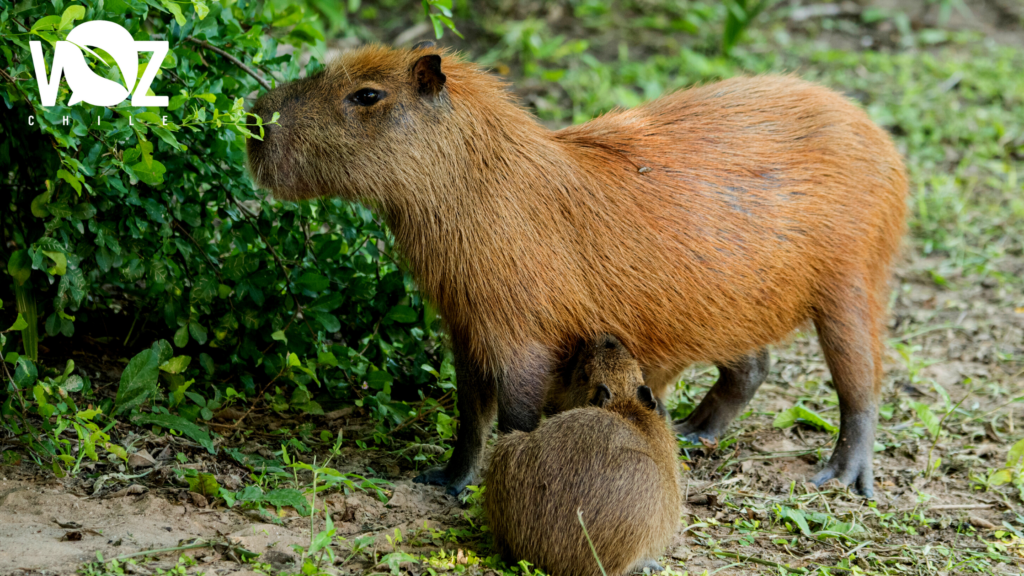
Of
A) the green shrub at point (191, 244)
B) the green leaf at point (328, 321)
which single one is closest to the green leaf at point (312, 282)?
the green shrub at point (191, 244)

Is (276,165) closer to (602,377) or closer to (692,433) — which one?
(602,377)

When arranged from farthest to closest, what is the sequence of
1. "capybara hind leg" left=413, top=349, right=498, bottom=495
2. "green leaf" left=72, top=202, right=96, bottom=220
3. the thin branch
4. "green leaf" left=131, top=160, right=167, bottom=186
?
"capybara hind leg" left=413, top=349, right=498, bottom=495, the thin branch, "green leaf" left=72, top=202, right=96, bottom=220, "green leaf" left=131, top=160, right=167, bottom=186

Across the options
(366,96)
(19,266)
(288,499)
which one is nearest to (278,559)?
(288,499)

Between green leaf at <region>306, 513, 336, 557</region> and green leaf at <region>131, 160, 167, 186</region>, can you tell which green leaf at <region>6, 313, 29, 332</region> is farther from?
green leaf at <region>306, 513, 336, 557</region>

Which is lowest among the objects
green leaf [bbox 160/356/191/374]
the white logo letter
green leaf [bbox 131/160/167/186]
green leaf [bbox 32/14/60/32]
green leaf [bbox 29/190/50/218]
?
green leaf [bbox 160/356/191/374]

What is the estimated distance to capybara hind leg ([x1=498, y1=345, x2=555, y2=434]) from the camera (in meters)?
3.92

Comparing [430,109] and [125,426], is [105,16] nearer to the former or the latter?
[430,109]

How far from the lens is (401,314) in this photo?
457cm

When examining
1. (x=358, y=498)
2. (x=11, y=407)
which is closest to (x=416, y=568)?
(x=358, y=498)

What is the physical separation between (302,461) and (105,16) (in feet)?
6.19

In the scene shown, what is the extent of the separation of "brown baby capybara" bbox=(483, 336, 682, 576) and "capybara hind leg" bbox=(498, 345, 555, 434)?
1.14ft

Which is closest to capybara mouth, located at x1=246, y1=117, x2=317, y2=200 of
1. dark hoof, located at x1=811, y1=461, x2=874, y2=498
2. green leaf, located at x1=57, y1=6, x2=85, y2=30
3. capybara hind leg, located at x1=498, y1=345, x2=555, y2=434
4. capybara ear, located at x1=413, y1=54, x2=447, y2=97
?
capybara ear, located at x1=413, y1=54, x2=447, y2=97

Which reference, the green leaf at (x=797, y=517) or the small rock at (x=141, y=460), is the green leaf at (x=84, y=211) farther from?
the green leaf at (x=797, y=517)

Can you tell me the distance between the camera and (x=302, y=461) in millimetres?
4133
